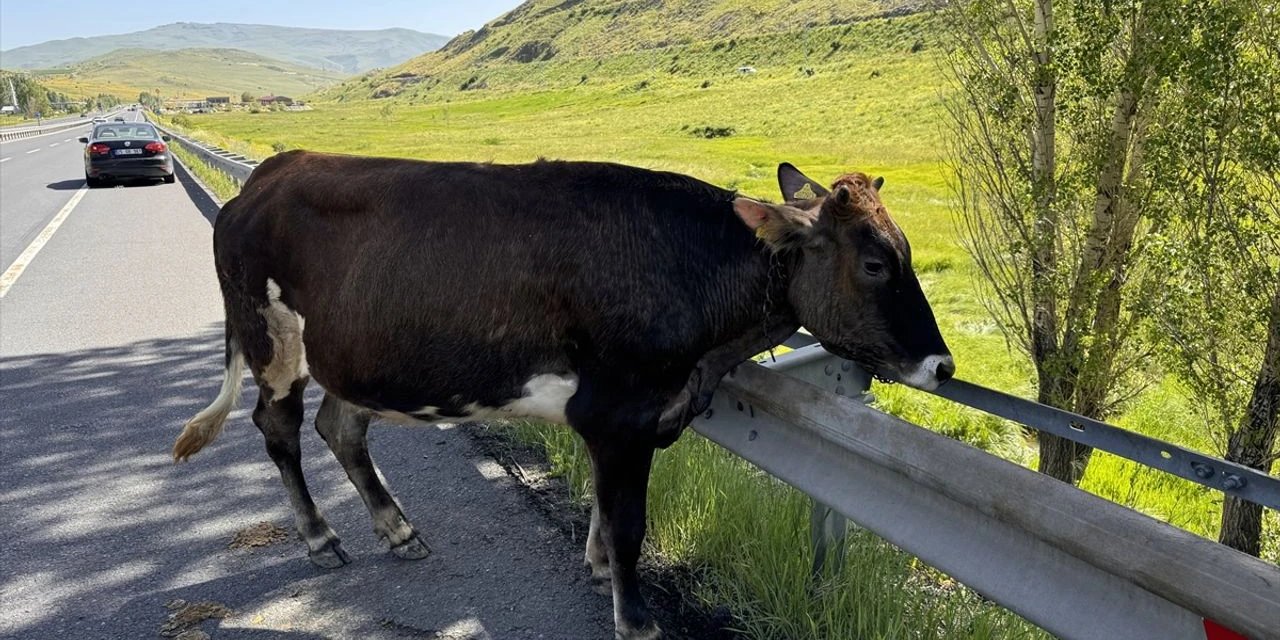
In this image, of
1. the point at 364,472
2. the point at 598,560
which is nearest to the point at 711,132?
the point at 364,472

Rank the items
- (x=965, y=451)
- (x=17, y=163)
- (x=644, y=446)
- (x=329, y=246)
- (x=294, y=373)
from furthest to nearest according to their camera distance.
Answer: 1. (x=17, y=163)
2. (x=294, y=373)
3. (x=329, y=246)
4. (x=644, y=446)
5. (x=965, y=451)

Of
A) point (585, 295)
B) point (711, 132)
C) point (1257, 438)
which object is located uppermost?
point (585, 295)

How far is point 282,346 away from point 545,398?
1358mm

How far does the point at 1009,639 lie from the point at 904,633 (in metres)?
0.32

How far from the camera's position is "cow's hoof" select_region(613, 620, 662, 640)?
3092mm

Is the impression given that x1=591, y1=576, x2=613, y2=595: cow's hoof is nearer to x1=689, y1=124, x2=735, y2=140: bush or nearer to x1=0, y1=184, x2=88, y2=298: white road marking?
x1=0, y1=184, x2=88, y2=298: white road marking

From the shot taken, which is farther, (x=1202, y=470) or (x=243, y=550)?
(x=243, y=550)

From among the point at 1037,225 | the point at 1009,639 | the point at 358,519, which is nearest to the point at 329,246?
the point at 358,519

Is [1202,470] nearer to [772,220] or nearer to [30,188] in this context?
[772,220]

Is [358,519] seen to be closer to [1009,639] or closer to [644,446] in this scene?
[644,446]

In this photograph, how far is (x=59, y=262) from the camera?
11.7m

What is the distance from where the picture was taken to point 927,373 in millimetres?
2930

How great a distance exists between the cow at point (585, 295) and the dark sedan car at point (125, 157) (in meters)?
21.1

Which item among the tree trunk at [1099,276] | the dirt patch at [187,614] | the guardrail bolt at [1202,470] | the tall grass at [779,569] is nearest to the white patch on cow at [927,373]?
the tall grass at [779,569]
